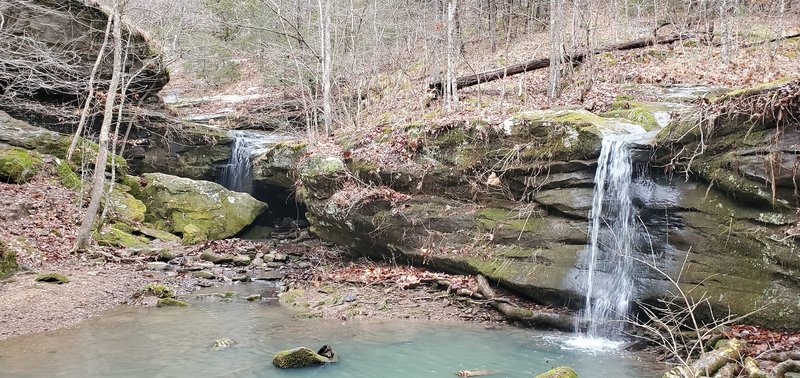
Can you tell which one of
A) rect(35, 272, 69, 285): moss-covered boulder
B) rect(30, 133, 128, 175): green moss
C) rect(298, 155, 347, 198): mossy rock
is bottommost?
rect(35, 272, 69, 285): moss-covered boulder

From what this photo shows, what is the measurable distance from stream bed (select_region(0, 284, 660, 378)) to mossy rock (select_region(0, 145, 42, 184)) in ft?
24.8

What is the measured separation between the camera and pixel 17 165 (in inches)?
546

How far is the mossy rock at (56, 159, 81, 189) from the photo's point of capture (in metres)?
15.0

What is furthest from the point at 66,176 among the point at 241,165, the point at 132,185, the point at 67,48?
the point at 241,165

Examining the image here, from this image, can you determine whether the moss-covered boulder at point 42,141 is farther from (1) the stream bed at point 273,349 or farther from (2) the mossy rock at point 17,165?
(1) the stream bed at point 273,349

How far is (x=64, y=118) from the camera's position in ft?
57.9

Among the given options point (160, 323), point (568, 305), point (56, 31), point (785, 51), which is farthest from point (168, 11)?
point (785, 51)

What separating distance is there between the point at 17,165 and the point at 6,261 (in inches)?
211

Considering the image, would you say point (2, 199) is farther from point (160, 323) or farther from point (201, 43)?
point (201, 43)

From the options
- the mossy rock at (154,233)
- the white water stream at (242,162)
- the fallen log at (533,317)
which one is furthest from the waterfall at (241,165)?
the fallen log at (533,317)

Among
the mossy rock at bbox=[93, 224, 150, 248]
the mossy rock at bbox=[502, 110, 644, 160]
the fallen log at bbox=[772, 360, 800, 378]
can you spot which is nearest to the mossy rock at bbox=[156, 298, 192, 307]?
the mossy rock at bbox=[93, 224, 150, 248]

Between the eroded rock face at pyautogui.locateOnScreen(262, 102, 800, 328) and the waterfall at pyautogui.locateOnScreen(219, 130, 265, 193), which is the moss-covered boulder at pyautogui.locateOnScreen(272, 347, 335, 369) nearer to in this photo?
the eroded rock face at pyautogui.locateOnScreen(262, 102, 800, 328)

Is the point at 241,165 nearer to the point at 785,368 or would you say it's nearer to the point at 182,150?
the point at 182,150

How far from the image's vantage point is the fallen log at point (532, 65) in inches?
609
